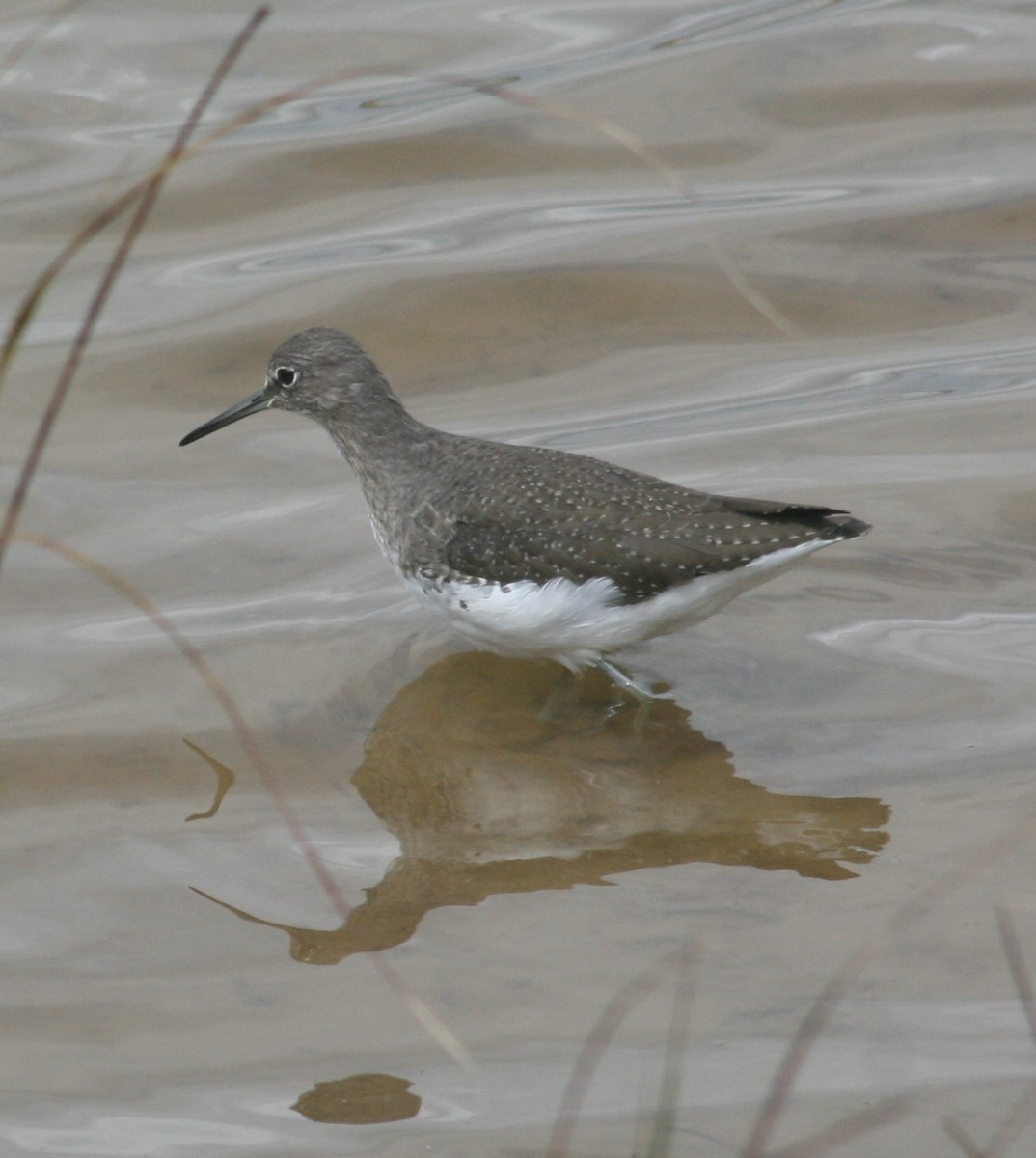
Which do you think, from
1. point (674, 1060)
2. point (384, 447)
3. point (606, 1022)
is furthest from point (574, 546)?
point (674, 1060)

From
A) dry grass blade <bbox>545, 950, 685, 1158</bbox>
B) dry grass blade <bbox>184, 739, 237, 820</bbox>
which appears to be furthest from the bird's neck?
dry grass blade <bbox>545, 950, 685, 1158</bbox>

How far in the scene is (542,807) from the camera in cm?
582

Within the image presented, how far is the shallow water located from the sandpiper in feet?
1.25

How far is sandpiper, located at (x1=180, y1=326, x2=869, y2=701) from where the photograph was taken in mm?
6199

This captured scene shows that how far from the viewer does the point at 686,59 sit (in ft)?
38.0

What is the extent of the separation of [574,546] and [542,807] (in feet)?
3.42


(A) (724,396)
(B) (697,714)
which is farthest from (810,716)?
(A) (724,396)

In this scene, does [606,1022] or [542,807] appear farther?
[542,807]

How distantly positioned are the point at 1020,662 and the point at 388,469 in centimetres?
263

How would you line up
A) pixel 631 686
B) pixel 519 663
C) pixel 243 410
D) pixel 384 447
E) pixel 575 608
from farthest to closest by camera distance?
pixel 243 410
pixel 384 447
pixel 519 663
pixel 631 686
pixel 575 608

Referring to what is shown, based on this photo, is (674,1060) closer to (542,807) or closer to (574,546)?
(542,807)

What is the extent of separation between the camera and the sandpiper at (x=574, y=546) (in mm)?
6199

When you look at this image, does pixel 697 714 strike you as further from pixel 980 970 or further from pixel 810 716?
pixel 980 970

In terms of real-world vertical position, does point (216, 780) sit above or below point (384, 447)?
below
